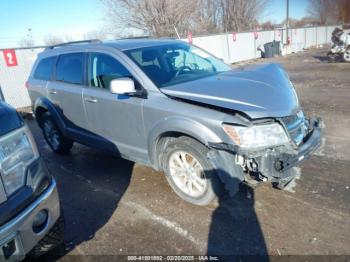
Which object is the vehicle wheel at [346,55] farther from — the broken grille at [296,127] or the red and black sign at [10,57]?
the red and black sign at [10,57]

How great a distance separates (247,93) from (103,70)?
1982 mm

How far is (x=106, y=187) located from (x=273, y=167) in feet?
7.53

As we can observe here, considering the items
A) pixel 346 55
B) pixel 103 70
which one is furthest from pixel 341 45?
pixel 103 70

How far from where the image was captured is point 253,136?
114 inches

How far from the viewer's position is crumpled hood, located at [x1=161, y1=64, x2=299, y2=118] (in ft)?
9.89

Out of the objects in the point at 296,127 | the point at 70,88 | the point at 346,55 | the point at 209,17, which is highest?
the point at 209,17

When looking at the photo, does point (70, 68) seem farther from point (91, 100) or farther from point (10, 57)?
point (10, 57)

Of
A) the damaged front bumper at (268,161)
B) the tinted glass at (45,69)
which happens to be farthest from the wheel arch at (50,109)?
the damaged front bumper at (268,161)

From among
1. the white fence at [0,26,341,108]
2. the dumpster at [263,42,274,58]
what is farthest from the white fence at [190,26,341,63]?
the dumpster at [263,42,274,58]

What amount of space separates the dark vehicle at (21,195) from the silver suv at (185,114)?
1.38 m

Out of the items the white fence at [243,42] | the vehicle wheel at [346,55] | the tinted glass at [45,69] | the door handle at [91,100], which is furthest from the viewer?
the white fence at [243,42]

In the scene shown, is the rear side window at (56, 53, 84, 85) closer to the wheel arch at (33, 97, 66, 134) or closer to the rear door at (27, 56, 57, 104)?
the rear door at (27, 56, 57, 104)

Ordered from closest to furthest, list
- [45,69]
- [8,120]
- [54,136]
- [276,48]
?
[8,120]
[45,69]
[54,136]
[276,48]

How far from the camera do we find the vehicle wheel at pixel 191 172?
10.5 feet
